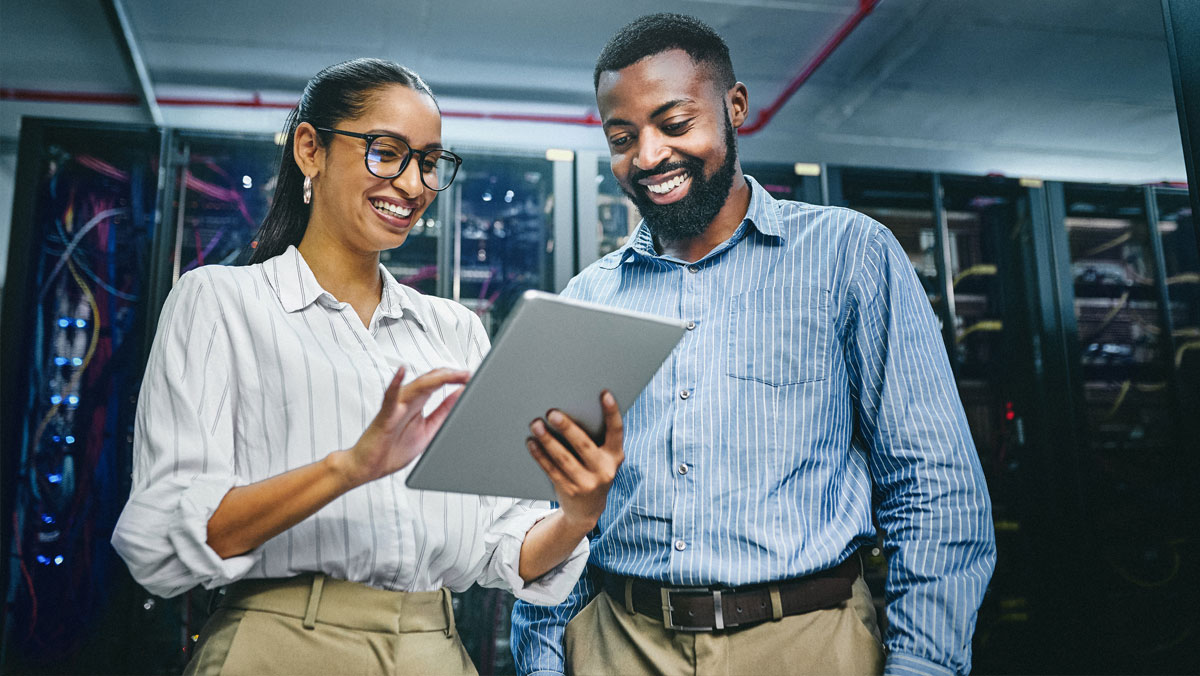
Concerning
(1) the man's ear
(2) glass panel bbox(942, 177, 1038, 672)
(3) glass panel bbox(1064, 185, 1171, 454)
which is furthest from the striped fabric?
(3) glass panel bbox(1064, 185, 1171, 454)

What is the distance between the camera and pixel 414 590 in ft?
3.32

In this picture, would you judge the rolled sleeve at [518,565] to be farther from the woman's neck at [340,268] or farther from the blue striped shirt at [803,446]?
the woman's neck at [340,268]

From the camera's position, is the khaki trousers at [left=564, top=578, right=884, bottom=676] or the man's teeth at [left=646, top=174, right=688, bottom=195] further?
the man's teeth at [left=646, top=174, right=688, bottom=195]

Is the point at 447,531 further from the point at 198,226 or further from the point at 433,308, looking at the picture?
the point at 198,226

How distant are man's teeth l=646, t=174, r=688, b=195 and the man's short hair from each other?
21 cm

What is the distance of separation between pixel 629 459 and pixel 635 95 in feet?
2.09

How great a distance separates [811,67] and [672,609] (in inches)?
119

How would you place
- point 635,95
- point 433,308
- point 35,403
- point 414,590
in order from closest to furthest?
point 414,590
point 433,308
point 635,95
point 35,403

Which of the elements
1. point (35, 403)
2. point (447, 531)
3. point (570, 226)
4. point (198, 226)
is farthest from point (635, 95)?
point (35, 403)

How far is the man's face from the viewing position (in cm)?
Answer: 134

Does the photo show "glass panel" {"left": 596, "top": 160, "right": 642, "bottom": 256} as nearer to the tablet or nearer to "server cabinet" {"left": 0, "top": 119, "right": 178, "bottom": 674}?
"server cabinet" {"left": 0, "top": 119, "right": 178, "bottom": 674}

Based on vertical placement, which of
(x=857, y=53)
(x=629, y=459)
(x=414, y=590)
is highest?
(x=857, y=53)

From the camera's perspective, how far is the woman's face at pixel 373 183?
3.67 ft

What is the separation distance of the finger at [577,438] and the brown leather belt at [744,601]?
347 mm
